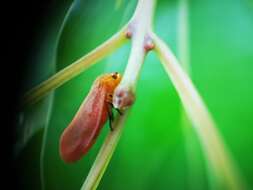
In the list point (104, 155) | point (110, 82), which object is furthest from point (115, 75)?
point (104, 155)

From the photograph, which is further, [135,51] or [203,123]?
[135,51]

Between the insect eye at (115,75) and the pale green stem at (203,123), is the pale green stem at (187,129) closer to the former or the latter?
the pale green stem at (203,123)

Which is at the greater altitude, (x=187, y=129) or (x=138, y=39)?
(x=138, y=39)

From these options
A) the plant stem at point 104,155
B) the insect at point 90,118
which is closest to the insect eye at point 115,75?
the insect at point 90,118

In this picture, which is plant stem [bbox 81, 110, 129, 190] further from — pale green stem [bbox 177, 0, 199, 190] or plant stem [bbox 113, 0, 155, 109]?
pale green stem [bbox 177, 0, 199, 190]

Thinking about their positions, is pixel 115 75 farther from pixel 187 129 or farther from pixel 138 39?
pixel 187 129
